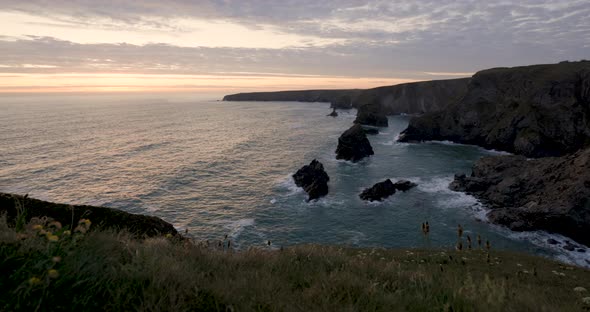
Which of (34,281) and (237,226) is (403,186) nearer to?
(237,226)

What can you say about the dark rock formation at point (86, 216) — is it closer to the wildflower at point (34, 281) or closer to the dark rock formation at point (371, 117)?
the wildflower at point (34, 281)

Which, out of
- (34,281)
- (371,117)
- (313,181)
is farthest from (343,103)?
(34,281)

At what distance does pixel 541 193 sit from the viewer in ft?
110

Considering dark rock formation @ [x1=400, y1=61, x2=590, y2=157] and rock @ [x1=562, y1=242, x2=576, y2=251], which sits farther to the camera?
dark rock formation @ [x1=400, y1=61, x2=590, y2=157]

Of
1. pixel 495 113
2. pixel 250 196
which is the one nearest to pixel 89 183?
pixel 250 196

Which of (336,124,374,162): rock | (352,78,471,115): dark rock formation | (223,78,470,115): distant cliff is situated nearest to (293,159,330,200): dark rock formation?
(336,124,374,162): rock

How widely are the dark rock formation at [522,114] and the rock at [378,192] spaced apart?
36620mm

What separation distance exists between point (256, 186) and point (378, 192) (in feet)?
53.7

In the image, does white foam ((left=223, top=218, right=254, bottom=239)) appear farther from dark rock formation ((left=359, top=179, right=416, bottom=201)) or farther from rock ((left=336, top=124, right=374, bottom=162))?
rock ((left=336, top=124, right=374, bottom=162))

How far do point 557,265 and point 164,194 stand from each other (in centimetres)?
3929

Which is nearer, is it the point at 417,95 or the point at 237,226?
the point at 237,226

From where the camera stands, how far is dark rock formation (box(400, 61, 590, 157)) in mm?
58406

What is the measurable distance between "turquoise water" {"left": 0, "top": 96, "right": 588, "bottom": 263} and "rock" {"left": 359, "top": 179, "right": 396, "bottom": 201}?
1.09 meters

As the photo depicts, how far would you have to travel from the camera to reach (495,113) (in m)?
73.2
